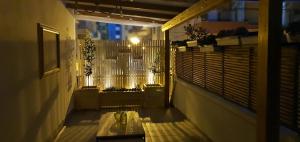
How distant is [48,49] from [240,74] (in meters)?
3.30

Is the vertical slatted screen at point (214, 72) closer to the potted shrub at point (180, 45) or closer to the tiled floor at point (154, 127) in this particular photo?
the tiled floor at point (154, 127)

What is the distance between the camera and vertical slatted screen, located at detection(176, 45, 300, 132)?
3367 mm

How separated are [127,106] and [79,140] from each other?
3.51m

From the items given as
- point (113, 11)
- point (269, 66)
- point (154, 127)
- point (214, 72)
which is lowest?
point (154, 127)

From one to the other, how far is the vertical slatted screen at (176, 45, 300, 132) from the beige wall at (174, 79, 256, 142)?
0.19 m

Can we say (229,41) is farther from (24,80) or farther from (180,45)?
(180,45)

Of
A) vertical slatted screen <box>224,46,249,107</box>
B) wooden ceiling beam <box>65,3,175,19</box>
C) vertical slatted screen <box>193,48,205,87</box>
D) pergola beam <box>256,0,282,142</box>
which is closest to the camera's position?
pergola beam <box>256,0,282,142</box>

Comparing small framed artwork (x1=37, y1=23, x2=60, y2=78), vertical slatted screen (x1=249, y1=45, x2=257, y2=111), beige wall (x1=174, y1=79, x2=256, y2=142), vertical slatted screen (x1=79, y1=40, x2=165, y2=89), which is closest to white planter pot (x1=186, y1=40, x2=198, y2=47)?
beige wall (x1=174, y1=79, x2=256, y2=142)

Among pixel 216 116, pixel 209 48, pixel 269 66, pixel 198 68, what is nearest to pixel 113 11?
pixel 198 68

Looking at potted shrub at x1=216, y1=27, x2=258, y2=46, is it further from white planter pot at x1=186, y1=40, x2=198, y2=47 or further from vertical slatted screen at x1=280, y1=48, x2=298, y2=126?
white planter pot at x1=186, y1=40, x2=198, y2=47

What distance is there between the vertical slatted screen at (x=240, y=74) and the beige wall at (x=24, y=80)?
314 cm

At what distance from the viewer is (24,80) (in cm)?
394

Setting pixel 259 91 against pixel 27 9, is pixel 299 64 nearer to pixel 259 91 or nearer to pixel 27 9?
pixel 259 91

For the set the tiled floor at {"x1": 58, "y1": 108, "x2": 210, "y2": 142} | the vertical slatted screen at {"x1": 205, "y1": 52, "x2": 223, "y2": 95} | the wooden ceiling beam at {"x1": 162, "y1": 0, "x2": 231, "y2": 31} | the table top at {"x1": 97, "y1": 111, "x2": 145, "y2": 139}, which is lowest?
the tiled floor at {"x1": 58, "y1": 108, "x2": 210, "y2": 142}
